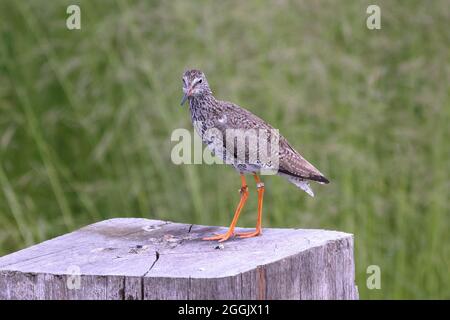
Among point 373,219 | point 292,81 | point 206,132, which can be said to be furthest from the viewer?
point 292,81

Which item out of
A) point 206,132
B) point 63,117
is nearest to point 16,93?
point 63,117

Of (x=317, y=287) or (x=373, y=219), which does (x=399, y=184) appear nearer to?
(x=373, y=219)

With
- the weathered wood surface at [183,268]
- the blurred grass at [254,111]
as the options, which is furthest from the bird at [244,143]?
the blurred grass at [254,111]

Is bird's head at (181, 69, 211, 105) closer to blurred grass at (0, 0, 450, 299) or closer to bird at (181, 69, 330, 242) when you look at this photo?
bird at (181, 69, 330, 242)

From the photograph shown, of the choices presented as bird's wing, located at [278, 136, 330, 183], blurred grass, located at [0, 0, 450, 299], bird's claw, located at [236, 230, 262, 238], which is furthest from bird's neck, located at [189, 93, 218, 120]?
blurred grass, located at [0, 0, 450, 299]

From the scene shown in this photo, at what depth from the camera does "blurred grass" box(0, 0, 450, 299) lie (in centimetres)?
607

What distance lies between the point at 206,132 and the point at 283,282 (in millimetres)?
1306

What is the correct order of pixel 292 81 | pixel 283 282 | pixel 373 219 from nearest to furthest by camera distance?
pixel 283 282 < pixel 373 219 < pixel 292 81

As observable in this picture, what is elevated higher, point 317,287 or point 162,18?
point 162,18

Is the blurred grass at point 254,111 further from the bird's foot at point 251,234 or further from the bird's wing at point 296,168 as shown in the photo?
the bird's foot at point 251,234

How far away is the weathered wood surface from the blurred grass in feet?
5.87

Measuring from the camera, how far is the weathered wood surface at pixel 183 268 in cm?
345

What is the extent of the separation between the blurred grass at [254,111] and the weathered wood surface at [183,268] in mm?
1790

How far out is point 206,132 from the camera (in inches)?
184
